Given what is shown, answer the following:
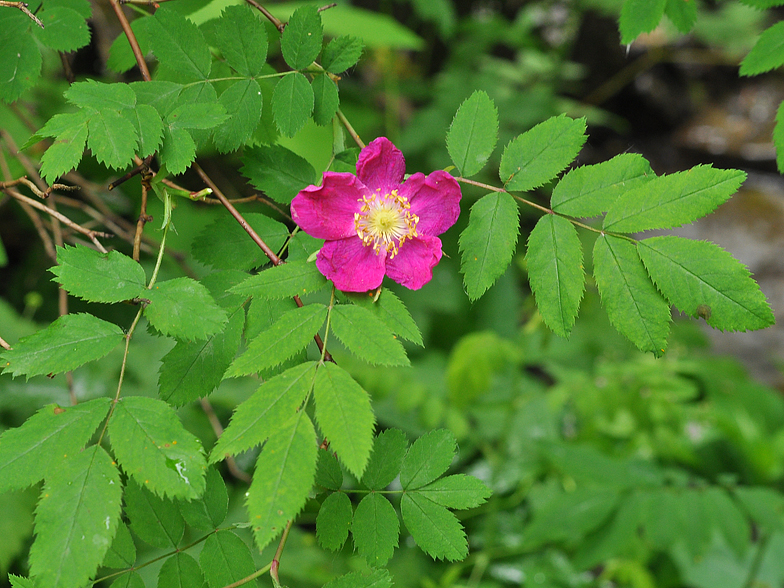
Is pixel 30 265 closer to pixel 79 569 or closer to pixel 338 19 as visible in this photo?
pixel 338 19

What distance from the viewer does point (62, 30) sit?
35.7 inches

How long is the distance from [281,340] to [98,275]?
228mm

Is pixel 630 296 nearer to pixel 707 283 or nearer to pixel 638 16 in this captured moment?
pixel 707 283

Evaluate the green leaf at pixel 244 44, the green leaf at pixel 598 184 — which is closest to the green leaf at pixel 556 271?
the green leaf at pixel 598 184

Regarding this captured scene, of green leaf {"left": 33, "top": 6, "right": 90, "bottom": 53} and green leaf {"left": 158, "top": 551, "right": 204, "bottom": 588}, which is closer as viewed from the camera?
green leaf {"left": 158, "top": 551, "right": 204, "bottom": 588}

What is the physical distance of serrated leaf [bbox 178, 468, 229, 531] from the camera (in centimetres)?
73

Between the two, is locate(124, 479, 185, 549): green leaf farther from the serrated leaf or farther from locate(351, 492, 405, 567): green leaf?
locate(351, 492, 405, 567): green leaf

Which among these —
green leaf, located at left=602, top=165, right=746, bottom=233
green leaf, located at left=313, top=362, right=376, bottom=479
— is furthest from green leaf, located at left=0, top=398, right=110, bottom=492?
green leaf, located at left=602, top=165, right=746, bottom=233

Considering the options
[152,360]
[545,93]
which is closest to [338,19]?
[545,93]

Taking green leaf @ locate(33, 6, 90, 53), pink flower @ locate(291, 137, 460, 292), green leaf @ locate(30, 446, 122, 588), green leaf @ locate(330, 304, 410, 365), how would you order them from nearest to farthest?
1. green leaf @ locate(30, 446, 122, 588)
2. green leaf @ locate(330, 304, 410, 365)
3. pink flower @ locate(291, 137, 460, 292)
4. green leaf @ locate(33, 6, 90, 53)

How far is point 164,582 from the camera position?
71 cm

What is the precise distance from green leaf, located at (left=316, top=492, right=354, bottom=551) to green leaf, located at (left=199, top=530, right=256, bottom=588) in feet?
0.29

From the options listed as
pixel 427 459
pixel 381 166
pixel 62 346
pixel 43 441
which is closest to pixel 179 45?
pixel 381 166

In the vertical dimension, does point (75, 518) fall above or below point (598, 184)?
below
